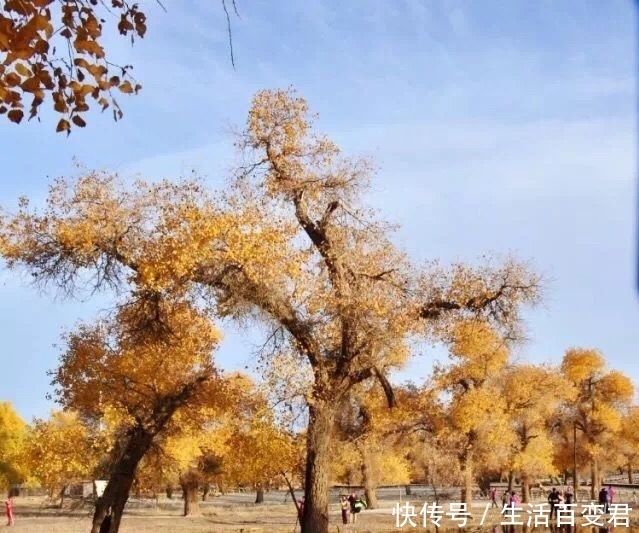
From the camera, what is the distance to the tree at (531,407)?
44.3 metres

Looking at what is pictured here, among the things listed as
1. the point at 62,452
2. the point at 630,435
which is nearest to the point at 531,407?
the point at 630,435

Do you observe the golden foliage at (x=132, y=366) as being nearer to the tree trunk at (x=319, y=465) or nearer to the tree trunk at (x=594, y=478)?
the tree trunk at (x=319, y=465)

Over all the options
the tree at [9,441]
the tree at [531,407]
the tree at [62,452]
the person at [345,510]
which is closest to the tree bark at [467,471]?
the tree at [531,407]

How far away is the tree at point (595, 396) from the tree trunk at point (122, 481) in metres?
37.6

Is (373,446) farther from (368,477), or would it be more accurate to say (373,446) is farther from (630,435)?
(630,435)

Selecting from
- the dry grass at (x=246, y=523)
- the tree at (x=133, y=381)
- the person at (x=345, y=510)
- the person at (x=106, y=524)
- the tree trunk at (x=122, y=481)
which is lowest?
the dry grass at (x=246, y=523)

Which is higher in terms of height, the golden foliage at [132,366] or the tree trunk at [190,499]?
the golden foliage at [132,366]

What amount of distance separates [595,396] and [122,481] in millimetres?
40703

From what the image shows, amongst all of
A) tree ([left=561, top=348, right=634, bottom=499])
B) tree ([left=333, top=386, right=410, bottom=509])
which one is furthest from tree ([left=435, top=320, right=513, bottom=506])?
tree ([left=561, top=348, right=634, bottom=499])

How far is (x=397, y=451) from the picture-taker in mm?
43500

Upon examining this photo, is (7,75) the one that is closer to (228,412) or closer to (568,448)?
(228,412)

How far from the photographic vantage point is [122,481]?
21.0 metres

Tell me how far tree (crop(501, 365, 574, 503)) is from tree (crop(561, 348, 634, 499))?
3.99 meters

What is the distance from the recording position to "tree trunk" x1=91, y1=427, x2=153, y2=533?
2098 centimetres
